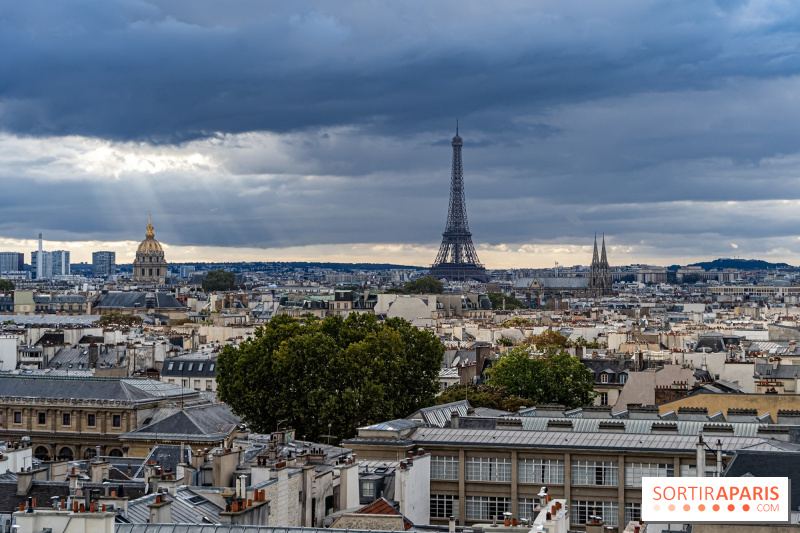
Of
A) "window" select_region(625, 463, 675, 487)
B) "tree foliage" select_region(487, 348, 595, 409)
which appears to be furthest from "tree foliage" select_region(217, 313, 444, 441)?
"window" select_region(625, 463, 675, 487)

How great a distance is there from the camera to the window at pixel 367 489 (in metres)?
29.9

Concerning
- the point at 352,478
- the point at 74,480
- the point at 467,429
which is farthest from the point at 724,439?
the point at 74,480

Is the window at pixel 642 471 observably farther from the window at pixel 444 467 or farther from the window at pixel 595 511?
the window at pixel 444 467

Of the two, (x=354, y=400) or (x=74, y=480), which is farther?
(x=354, y=400)

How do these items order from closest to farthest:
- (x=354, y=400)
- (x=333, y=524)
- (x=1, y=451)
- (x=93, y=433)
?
(x=333, y=524) → (x=1, y=451) → (x=354, y=400) → (x=93, y=433)

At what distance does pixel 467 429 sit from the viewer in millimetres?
37281

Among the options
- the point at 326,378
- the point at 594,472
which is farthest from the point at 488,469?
the point at 326,378

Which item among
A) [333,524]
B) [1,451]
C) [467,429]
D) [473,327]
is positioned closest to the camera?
[333,524]

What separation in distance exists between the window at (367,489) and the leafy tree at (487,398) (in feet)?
73.8

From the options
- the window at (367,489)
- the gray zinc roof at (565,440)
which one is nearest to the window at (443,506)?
the gray zinc roof at (565,440)

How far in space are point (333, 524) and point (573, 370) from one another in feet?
130

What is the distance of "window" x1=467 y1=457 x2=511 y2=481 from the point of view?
114 ft

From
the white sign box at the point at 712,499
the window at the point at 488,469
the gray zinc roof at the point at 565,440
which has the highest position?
A: the white sign box at the point at 712,499

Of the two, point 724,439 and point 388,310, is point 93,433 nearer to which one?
point 724,439
